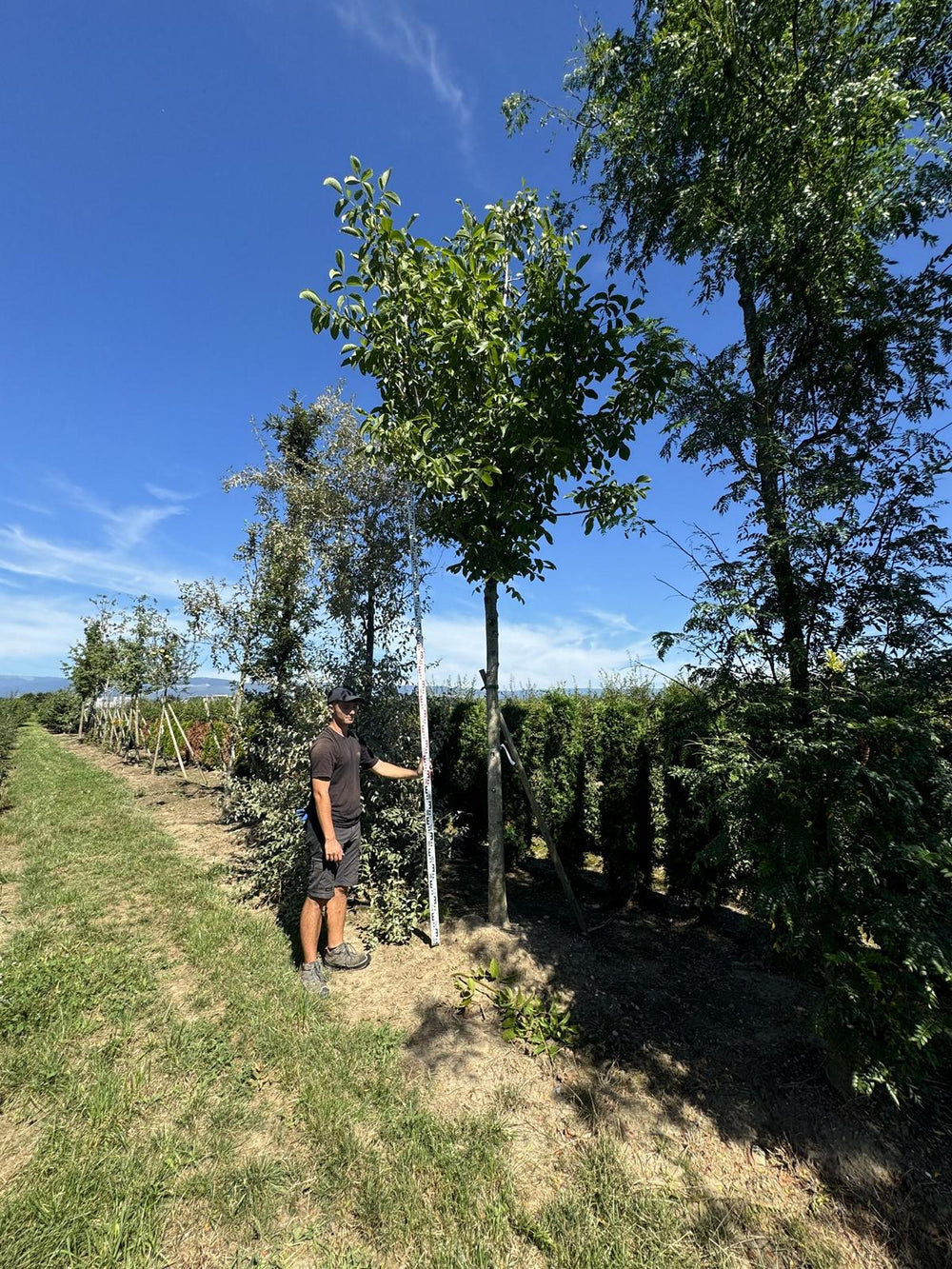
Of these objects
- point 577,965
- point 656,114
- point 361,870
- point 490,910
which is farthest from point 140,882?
point 656,114

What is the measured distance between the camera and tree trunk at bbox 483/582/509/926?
4.75 metres

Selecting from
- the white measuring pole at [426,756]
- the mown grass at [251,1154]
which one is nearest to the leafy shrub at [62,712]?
the mown grass at [251,1154]

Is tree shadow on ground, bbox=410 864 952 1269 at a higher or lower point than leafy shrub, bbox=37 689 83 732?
lower

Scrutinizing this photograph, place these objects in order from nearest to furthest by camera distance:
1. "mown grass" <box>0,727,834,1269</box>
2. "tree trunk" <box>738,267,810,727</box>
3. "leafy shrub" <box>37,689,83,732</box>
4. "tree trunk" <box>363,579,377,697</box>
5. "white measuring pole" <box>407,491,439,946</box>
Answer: "mown grass" <box>0,727,834,1269</box>
"tree trunk" <box>738,267,810,727</box>
"white measuring pole" <box>407,491,439,946</box>
"tree trunk" <box>363,579,377,697</box>
"leafy shrub" <box>37,689,83,732</box>

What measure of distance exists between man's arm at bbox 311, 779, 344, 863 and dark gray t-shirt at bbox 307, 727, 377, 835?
3.4 inches

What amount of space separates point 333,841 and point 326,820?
174 mm

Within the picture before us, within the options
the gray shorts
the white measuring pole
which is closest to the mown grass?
the gray shorts

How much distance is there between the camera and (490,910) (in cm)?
485

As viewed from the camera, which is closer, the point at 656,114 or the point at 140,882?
the point at 656,114

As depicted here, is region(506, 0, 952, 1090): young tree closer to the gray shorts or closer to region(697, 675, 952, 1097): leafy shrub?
region(697, 675, 952, 1097): leafy shrub

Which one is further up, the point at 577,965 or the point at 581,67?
the point at 581,67

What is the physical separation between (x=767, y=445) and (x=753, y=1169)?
12.5ft

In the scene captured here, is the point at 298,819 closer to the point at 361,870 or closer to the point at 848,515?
the point at 361,870

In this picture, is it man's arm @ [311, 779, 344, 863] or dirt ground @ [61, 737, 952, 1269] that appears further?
man's arm @ [311, 779, 344, 863]
